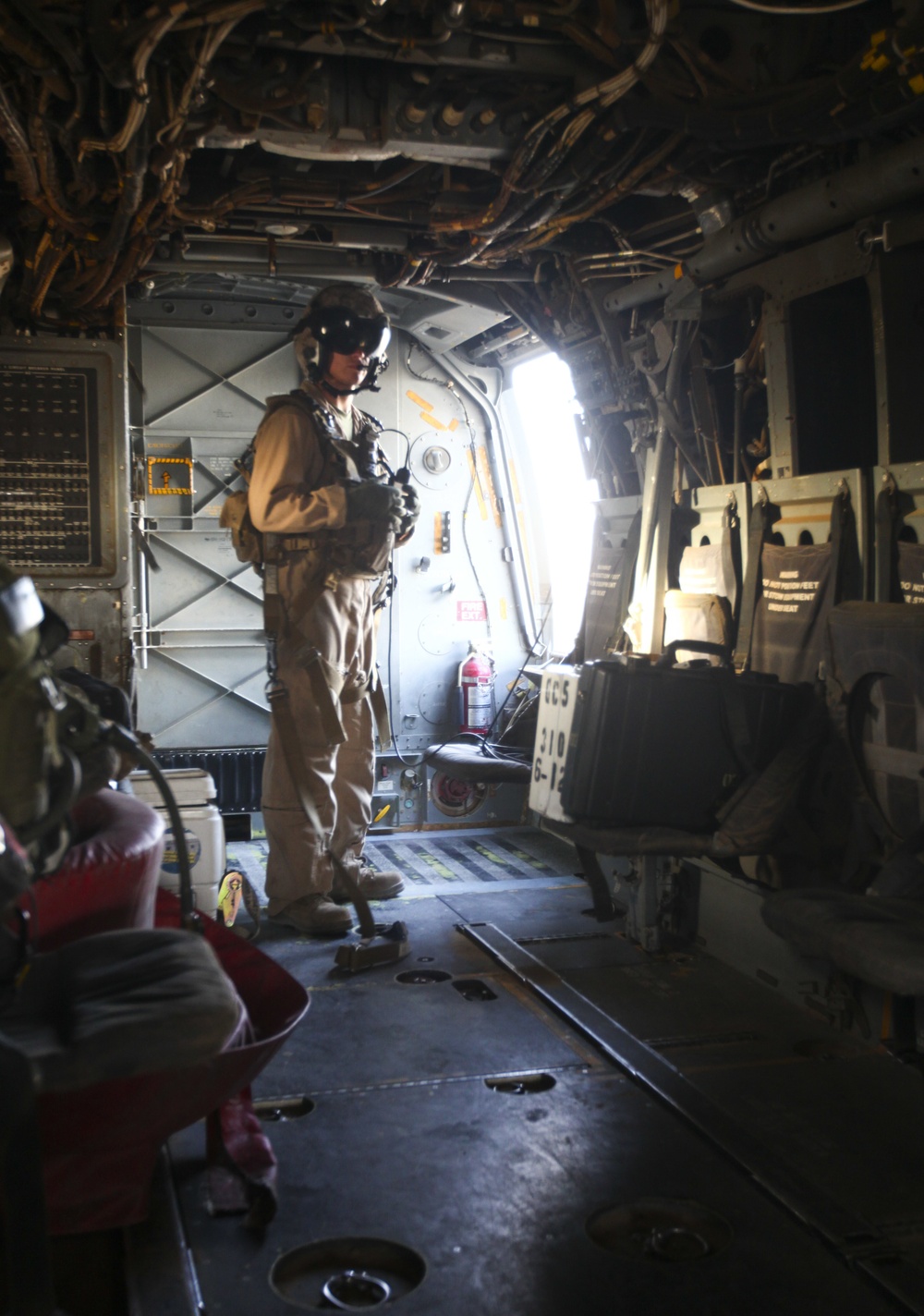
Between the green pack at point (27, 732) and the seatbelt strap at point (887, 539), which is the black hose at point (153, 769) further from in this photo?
the seatbelt strap at point (887, 539)

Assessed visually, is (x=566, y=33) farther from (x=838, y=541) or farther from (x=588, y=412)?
(x=588, y=412)

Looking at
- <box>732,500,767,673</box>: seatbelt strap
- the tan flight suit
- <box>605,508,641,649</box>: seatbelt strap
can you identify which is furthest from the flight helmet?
<box>732,500,767,673</box>: seatbelt strap

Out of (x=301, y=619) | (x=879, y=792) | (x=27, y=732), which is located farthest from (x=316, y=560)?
(x=27, y=732)

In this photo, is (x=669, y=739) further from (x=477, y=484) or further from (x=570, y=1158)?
(x=477, y=484)

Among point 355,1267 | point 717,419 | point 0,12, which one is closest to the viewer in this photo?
point 355,1267

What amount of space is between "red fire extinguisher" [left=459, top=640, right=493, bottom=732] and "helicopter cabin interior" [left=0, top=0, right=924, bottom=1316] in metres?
0.46

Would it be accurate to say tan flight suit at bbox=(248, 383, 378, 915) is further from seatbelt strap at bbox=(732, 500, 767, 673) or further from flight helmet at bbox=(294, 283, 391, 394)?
seatbelt strap at bbox=(732, 500, 767, 673)

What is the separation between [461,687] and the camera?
7.60m

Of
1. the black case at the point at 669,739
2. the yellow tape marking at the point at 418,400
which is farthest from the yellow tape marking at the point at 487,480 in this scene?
the black case at the point at 669,739

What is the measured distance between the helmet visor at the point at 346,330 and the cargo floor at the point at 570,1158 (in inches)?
108

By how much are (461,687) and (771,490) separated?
330cm

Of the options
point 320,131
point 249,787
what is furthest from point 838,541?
point 249,787

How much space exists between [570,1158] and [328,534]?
3.01 metres

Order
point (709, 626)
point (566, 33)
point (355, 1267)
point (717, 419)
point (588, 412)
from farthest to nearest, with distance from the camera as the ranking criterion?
1. point (588, 412)
2. point (717, 419)
3. point (709, 626)
4. point (566, 33)
5. point (355, 1267)
